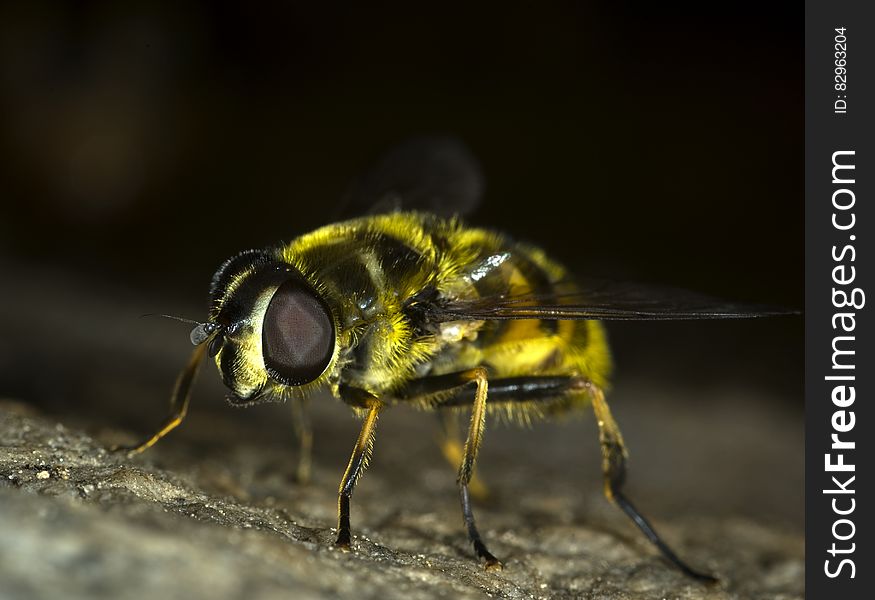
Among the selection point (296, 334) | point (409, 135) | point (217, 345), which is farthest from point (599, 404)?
point (409, 135)

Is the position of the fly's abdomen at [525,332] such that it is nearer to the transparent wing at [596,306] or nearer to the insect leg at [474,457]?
the transparent wing at [596,306]

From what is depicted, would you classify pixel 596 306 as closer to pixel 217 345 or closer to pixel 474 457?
pixel 474 457

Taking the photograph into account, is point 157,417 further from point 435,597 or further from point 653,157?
point 653,157

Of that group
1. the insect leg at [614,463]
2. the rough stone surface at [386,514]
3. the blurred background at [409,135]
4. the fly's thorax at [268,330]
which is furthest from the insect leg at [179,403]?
the blurred background at [409,135]

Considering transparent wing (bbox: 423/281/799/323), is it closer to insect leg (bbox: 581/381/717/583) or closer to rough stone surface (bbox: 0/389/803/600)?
insect leg (bbox: 581/381/717/583)

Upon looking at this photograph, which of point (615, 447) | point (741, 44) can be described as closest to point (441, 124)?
point (741, 44)
